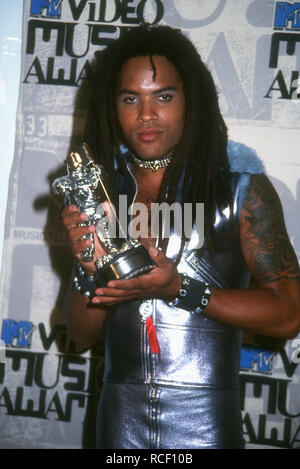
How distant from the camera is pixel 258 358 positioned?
7.90 feet

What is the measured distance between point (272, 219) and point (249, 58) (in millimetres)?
1217

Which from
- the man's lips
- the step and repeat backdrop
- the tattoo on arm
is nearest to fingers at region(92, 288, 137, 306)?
the tattoo on arm

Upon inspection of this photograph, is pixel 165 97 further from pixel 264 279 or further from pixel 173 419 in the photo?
pixel 173 419

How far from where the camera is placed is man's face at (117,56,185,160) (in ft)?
5.20

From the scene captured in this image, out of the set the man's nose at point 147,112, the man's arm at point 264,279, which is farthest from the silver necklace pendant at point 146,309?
the man's nose at point 147,112

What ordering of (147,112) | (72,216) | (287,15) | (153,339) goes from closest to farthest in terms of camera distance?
(72,216), (153,339), (147,112), (287,15)

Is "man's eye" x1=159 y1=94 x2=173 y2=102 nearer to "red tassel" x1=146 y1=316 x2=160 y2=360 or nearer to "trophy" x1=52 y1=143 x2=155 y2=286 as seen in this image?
"trophy" x1=52 y1=143 x2=155 y2=286

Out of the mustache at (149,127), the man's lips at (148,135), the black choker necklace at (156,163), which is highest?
the mustache at (149,127)

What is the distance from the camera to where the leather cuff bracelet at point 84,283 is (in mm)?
1468

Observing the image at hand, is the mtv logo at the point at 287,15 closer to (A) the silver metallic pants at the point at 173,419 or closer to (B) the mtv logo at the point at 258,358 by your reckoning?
(B) the mtv logo at the point at 258,358

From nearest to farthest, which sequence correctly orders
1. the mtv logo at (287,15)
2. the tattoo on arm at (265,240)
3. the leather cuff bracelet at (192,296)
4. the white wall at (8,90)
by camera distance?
the leather cuff bracelet at (192,296) → the tattoo on arm at (265,240) → the mtv logo at (287,15) → the white wall at (8,90)

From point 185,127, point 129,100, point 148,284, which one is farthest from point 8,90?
point 148,284

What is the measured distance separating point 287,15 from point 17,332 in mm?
2122

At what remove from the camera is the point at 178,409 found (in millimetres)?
1443
